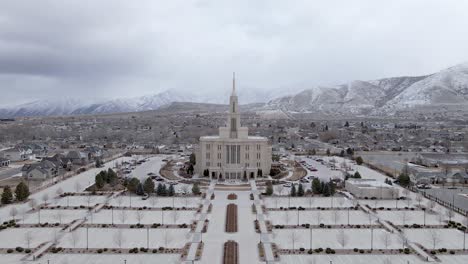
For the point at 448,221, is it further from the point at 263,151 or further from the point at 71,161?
the point at 71,161

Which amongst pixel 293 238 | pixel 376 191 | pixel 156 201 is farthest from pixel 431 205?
pixel 156 201

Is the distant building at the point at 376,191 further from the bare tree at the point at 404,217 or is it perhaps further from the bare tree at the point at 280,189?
the bare tree at the point at 280,189

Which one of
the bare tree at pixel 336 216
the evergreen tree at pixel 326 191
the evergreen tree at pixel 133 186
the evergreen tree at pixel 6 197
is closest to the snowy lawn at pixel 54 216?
the evergreen tree at pixel 6 197

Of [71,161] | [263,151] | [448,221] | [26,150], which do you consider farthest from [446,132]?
[26,150]

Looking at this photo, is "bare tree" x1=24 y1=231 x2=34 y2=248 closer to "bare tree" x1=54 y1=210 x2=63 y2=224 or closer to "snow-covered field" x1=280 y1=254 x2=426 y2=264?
"bare tree" x1=54 y1=210 x2=63 y2=224

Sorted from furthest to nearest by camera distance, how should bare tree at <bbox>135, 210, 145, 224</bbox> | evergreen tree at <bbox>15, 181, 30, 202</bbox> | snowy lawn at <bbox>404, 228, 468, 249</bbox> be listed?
evergreen tree at <bbox>15, 181, 30, 202</bbox>, bare tree at <bbox>135, 210, 145, 224</bbox>, snowy lawn at <bbox>404, 228, 468, 249</bbox>

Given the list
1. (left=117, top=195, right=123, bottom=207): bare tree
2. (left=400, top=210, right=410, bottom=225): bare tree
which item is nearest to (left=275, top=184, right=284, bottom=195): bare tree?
(left=400, top=210, right=410, bottom=225): bare tree
